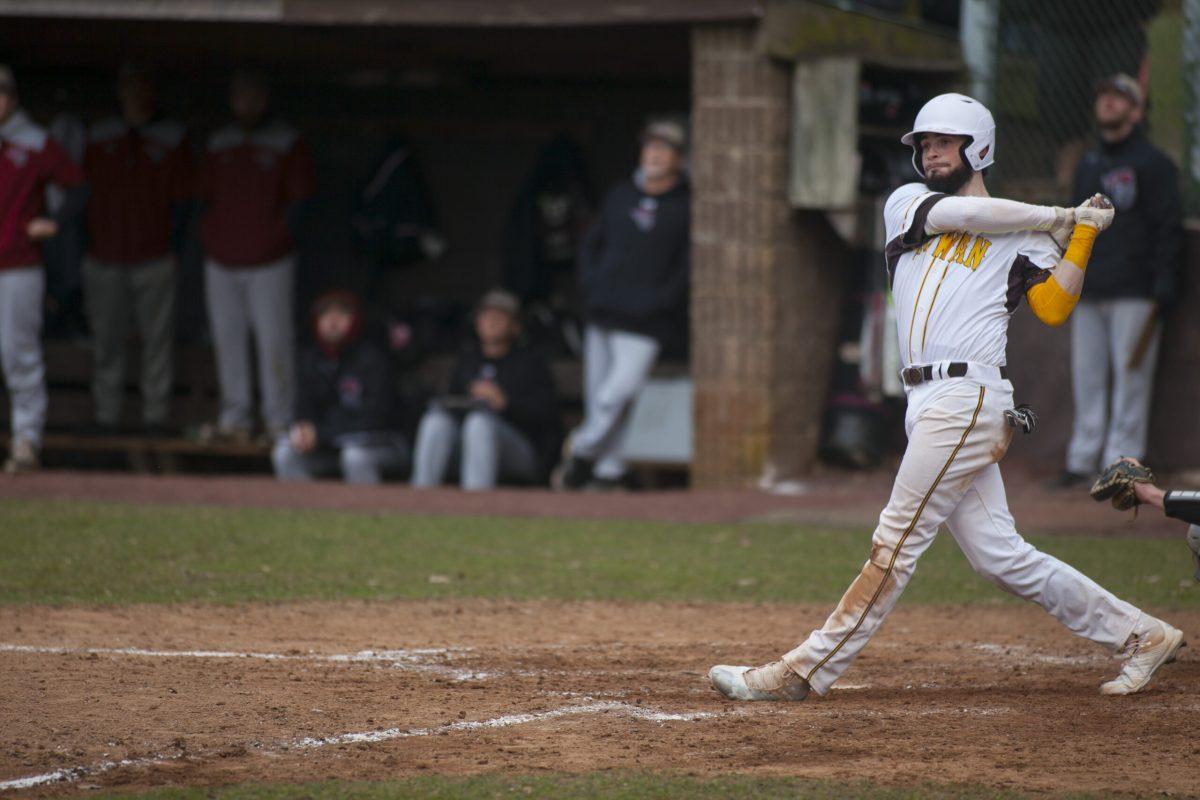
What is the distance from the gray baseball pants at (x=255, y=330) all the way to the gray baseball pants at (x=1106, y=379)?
17.7 ft

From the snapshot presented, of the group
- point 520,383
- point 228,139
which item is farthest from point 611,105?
point 520,383

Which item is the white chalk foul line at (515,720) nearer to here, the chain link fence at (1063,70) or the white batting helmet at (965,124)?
the white batting helmet at (965,124)

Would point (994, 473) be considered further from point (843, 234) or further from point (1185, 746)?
point (843, 234)

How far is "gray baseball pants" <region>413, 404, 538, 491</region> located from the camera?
35.2 ft

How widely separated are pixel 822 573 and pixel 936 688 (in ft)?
7.82

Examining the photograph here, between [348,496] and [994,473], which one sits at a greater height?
[994,473]

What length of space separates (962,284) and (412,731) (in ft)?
6.82

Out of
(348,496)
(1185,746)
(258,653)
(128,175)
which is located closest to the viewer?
(1185,746)

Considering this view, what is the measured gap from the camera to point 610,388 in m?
10.6

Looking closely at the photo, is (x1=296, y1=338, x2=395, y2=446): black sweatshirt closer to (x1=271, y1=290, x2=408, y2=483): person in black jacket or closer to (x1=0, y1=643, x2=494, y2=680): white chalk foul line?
(x1=271, y1=290, x2=408, y2=483): person in black jacket

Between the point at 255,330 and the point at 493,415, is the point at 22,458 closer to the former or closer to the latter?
the point at 255,330

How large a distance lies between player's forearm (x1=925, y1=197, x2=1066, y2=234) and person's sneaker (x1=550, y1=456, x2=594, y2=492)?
6.07 m

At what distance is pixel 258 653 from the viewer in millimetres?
5766

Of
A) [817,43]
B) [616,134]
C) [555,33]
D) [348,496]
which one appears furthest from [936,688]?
[616,134]
